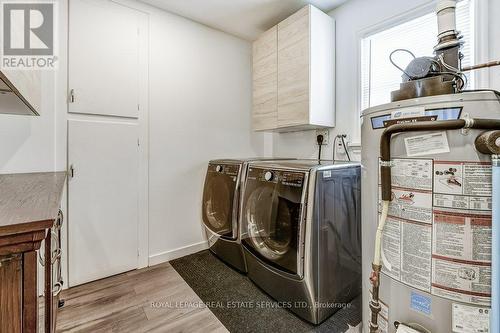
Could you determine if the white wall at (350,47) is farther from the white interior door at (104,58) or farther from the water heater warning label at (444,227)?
the white interior door at (104,58)

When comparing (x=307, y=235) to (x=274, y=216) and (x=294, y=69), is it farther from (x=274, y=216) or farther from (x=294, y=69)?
(x=294, y=69)

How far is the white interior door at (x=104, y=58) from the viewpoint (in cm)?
173

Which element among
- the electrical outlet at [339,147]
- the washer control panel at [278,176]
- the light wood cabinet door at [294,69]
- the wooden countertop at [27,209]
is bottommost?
the wooden countertop at [27,209]

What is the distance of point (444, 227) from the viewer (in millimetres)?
737

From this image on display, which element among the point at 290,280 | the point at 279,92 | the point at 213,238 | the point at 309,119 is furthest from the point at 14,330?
the point at 279,92

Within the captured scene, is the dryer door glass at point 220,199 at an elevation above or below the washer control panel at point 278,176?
below

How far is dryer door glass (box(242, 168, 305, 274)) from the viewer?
1383mm

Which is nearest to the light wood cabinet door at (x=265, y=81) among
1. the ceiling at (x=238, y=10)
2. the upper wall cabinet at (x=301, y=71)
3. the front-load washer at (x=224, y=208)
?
the upper wall cabinet at (x=301, y=71)

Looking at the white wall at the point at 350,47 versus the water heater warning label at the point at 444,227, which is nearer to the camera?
the water heater warning label at the point at 444,227

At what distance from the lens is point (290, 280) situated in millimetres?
1409

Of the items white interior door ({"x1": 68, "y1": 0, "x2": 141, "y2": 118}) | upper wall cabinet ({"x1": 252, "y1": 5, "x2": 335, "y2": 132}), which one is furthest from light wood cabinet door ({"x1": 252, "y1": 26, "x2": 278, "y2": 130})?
white interior door ({"x1": 68, "y1": 0, "x2": 141, "y2": 118})

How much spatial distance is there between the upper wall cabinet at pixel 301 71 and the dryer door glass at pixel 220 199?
67 cm

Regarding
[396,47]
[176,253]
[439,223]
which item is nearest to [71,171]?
[176,253]

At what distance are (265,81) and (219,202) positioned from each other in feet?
4.26
